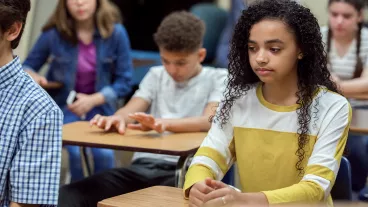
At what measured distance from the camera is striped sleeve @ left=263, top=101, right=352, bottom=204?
1815mm

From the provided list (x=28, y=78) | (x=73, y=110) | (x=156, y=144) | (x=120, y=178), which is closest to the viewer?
(x=28, y=78)

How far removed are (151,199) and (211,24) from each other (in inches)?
152

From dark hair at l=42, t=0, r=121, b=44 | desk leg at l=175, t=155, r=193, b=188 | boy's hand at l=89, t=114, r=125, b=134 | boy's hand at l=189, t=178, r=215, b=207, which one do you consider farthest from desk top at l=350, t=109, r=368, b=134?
dark hair at l=42, t=0, r=121, b=44

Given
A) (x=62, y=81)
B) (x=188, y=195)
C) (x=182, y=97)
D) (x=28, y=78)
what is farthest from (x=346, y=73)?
(x=28, y=78)

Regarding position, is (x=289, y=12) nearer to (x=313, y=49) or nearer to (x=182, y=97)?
(x=313, y=49)

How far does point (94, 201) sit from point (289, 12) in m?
1.06

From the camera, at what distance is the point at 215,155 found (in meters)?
2.03

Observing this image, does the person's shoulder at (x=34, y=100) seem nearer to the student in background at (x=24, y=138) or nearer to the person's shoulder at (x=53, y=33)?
the student in background at (x=24, y=138)

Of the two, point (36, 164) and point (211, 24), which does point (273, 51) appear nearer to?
point (36, 164)

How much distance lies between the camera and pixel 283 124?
6.50 feet

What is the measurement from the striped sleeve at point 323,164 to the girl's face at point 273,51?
0.19m

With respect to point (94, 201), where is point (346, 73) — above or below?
above

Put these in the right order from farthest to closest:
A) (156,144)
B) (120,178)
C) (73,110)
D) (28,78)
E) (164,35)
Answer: (73,110)
(164,35)
(120,178)
(156,144)
(28,78)

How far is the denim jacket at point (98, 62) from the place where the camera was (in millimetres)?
3688
